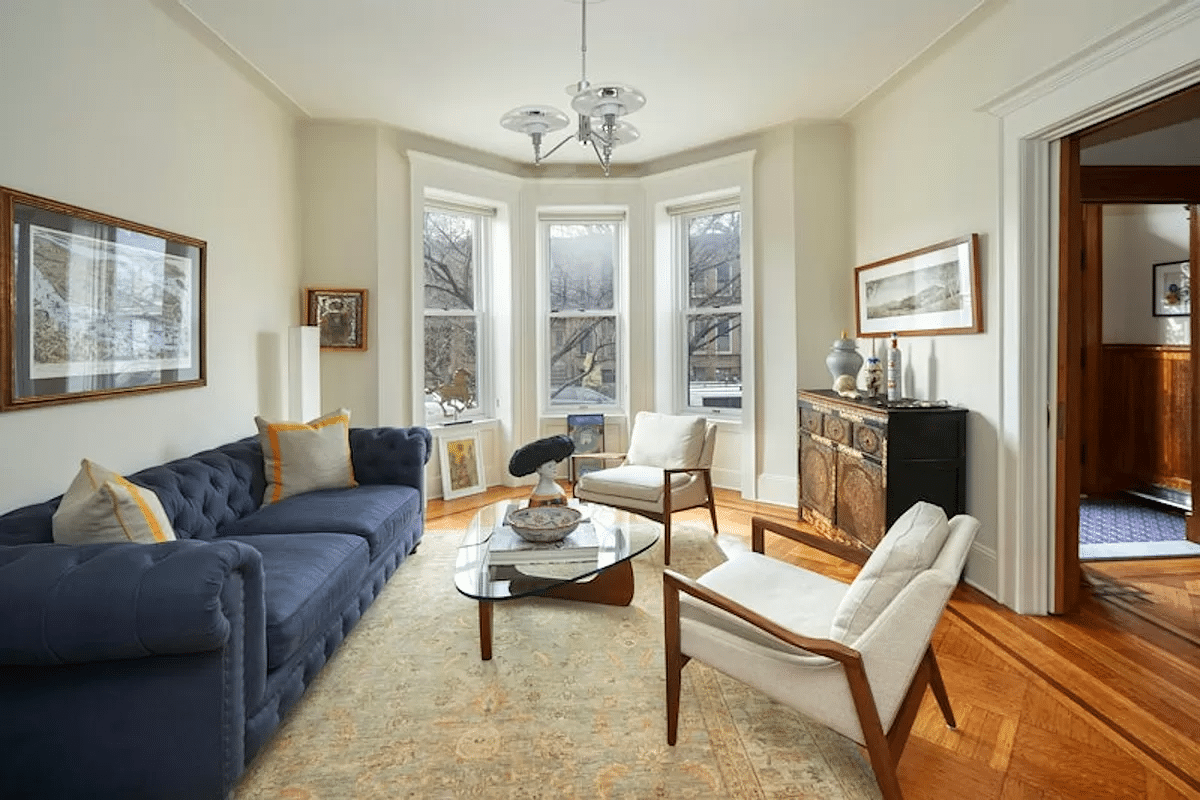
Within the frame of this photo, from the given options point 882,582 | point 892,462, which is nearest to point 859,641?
point 882,582

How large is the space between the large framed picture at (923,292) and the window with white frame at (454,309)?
3.17 m

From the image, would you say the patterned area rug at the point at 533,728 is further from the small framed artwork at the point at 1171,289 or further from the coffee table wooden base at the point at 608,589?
the small framed artwork at the point at 1171,289

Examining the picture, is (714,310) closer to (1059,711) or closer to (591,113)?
(591,113)

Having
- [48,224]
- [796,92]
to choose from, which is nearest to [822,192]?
[796,92]

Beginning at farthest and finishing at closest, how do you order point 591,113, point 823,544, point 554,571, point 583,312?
1. point 583,312
2. point 591,113
3. point 554,571
4. point 823,544

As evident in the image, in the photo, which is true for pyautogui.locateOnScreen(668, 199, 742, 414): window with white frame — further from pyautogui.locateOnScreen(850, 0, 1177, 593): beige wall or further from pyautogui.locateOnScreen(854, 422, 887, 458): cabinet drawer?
pyautogui.locateOnScreen(854, 422, 887, 458): cabinet drawer

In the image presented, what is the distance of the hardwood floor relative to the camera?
6.54ft

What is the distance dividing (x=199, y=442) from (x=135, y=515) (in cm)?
172

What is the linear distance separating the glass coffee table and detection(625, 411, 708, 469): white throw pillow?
913mm

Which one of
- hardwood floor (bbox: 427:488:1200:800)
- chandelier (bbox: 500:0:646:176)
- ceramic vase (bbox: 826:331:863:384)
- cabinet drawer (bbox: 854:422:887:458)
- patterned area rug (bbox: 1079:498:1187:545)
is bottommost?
hardwood floor (bbox: 427:488:1200:800)

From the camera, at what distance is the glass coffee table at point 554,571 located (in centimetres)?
264

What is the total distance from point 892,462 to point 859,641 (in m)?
2.00

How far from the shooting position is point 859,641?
5.95ft

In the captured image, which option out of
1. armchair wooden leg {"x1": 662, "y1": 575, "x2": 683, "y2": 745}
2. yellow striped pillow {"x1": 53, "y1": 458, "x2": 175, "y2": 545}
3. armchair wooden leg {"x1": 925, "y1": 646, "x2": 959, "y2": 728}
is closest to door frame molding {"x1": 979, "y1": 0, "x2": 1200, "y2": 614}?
armchair wooden leg {"x1": 925, "y1": 646, "x2": 959, "y2": 728}
